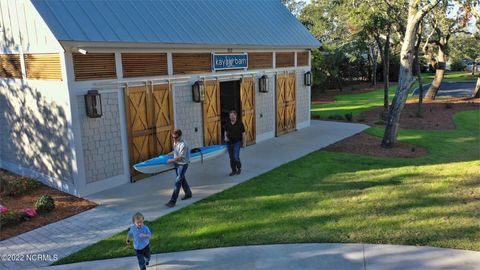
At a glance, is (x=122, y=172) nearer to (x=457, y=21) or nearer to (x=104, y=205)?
(x=104, y=205)

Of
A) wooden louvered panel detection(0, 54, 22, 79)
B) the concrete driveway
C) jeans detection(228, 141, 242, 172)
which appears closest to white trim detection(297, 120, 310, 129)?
the concrete driveway

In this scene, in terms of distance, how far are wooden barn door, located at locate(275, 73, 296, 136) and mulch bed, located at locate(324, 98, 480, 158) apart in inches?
101

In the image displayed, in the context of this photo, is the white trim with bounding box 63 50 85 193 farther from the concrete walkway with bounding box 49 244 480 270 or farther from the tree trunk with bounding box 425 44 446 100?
the tree trunk with bounding box 425 44 446 100

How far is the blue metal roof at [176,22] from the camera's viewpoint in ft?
31.2

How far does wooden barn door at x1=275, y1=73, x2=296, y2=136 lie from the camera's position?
53.1ft

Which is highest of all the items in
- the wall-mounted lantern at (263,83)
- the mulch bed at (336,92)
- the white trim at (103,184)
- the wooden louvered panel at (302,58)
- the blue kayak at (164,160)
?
the wooden louvered panel at (302,58)

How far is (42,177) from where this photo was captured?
10703 mm

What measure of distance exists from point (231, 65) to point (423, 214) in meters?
7.93

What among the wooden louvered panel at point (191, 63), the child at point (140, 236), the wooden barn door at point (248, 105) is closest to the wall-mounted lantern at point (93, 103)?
the wooden louvered panel at point (191, 63)

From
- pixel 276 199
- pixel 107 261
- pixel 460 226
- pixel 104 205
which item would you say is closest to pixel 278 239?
pixel 276 199

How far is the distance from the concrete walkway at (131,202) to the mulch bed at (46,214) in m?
0.22

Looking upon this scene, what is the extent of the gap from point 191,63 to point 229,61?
1.79 metres

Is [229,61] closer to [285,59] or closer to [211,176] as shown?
[285,59]

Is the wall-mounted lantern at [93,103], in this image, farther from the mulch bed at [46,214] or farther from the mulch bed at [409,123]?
the mulch bed at [409,123]
